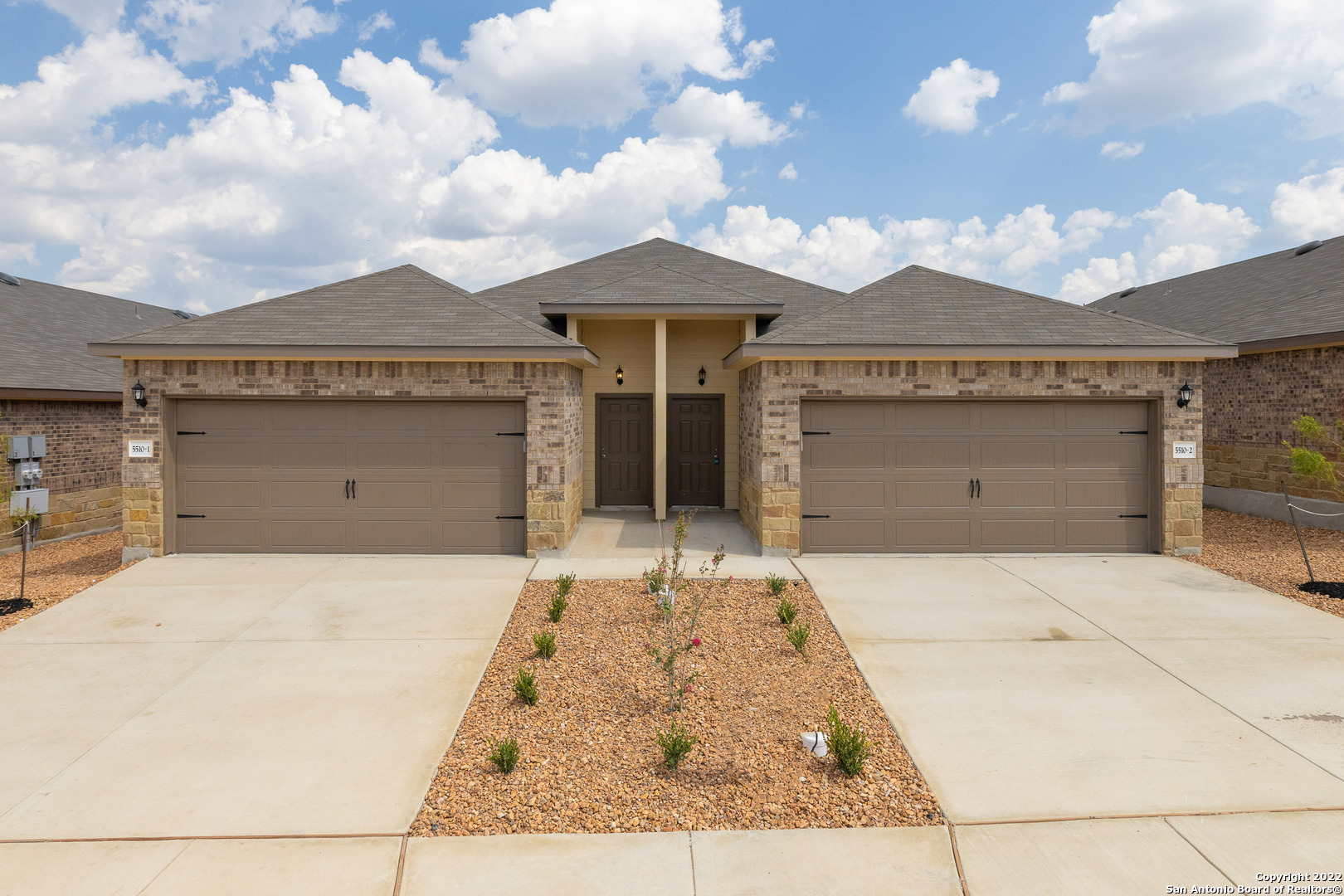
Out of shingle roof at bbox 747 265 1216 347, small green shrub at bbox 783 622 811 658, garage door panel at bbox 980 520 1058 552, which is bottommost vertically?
small green shrub at bbox 783 622 811 658

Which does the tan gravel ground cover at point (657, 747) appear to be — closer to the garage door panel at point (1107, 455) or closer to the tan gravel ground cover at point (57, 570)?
the garage door panel at point (1107, 455)

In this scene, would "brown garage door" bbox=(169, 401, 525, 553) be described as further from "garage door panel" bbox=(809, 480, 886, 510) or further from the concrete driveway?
"garage door panel" bbox=(809, 480, 886, 510)

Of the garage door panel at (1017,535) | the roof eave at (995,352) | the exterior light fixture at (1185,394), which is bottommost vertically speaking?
the garage door panel at (1017,535)

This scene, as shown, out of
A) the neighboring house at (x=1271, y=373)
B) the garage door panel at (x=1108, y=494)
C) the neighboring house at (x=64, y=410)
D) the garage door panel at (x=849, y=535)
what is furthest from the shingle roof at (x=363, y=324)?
the neighboring house at (x=1271, y=373)

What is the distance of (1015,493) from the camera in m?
9.56

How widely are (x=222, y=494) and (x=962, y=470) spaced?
1019 centimetres

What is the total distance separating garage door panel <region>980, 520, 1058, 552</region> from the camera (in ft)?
31.4

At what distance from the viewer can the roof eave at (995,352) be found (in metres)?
9.01

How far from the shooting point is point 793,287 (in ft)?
46.3

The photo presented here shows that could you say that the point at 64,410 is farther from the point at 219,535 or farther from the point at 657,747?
the point at 657,747

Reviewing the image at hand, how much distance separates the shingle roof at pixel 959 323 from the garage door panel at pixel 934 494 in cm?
194

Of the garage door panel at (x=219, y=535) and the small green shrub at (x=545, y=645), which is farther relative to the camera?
the garage door panel at (x=219, y=535)

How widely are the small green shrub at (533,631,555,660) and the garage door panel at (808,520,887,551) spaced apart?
4.68 m

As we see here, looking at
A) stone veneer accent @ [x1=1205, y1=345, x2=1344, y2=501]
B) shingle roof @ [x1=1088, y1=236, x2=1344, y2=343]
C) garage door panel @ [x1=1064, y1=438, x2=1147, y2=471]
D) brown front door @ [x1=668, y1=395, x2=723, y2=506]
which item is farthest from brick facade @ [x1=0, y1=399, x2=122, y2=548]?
shingle roof @ [x1=1088, y1=236, x2=1344, y2=343]
